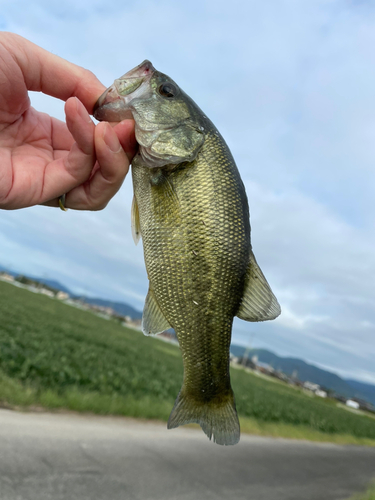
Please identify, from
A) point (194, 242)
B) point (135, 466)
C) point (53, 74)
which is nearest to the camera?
point (194, 242)

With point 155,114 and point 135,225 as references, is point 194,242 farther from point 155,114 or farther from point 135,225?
point 155,114

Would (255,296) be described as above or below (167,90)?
below

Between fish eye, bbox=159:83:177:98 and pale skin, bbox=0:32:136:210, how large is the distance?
29 cm

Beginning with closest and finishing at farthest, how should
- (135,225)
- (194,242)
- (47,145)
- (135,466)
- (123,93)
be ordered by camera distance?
(194,242), (123,93), (135,225), (47,145), (135,466)

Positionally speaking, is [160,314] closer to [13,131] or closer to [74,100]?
[74,100]

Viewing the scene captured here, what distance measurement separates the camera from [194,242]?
7.00 feet

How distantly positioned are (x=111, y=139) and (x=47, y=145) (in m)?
1.00

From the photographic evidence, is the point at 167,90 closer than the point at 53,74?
Yes

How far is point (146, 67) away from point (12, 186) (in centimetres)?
122

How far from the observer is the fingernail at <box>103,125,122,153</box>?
2.21 m

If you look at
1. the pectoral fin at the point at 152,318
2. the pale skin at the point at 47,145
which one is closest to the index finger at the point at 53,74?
the pale skin at the point at 47,145

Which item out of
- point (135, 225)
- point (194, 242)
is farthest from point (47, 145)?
point (194, 242)

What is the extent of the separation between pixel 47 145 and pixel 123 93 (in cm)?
102

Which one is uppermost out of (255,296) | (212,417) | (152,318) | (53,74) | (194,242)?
(53,74)
